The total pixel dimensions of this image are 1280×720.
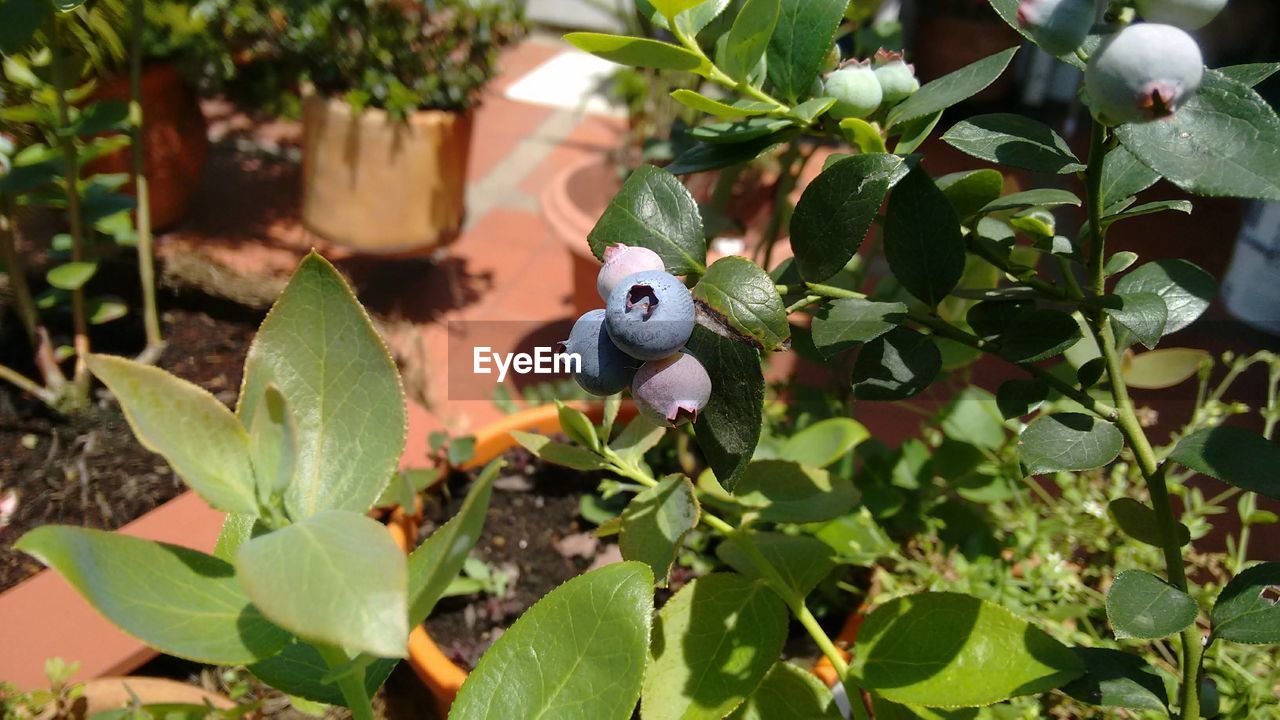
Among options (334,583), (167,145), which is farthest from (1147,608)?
(167,145)

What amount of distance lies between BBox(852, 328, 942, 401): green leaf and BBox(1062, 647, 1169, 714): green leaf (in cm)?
19

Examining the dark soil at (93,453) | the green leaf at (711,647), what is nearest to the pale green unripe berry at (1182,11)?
the green leaf at (711,647)

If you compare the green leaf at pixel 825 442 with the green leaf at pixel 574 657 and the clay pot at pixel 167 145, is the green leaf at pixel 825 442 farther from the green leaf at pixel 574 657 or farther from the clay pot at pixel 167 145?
the clay pot at pixel 167 145

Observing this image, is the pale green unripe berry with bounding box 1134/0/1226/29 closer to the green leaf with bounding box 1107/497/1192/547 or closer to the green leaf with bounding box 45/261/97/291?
the green leaf with bounding box 1107/497/1192/547

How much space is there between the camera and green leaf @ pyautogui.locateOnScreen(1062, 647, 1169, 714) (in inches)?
20.5

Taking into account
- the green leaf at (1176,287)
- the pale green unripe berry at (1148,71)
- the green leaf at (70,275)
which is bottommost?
the green leaf at (70,275)

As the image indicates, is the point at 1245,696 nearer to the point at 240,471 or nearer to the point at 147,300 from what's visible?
the point at 240,471

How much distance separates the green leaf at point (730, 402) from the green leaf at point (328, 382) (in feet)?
0.46

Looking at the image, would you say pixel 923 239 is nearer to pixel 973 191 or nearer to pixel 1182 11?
pixel 973 191

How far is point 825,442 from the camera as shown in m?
0.79

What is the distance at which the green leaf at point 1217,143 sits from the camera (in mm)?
354

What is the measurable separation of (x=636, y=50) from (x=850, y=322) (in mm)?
167

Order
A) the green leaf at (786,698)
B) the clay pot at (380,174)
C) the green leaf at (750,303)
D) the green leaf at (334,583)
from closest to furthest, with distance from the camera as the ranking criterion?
the green leaf at (334,583), the green leaf at (750,303), the green leaf at (786,698), the clay pot at (380,174)

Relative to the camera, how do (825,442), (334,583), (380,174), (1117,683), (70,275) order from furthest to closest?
(380,174), (70,275), (825,442), (1117,683), (334,583)
